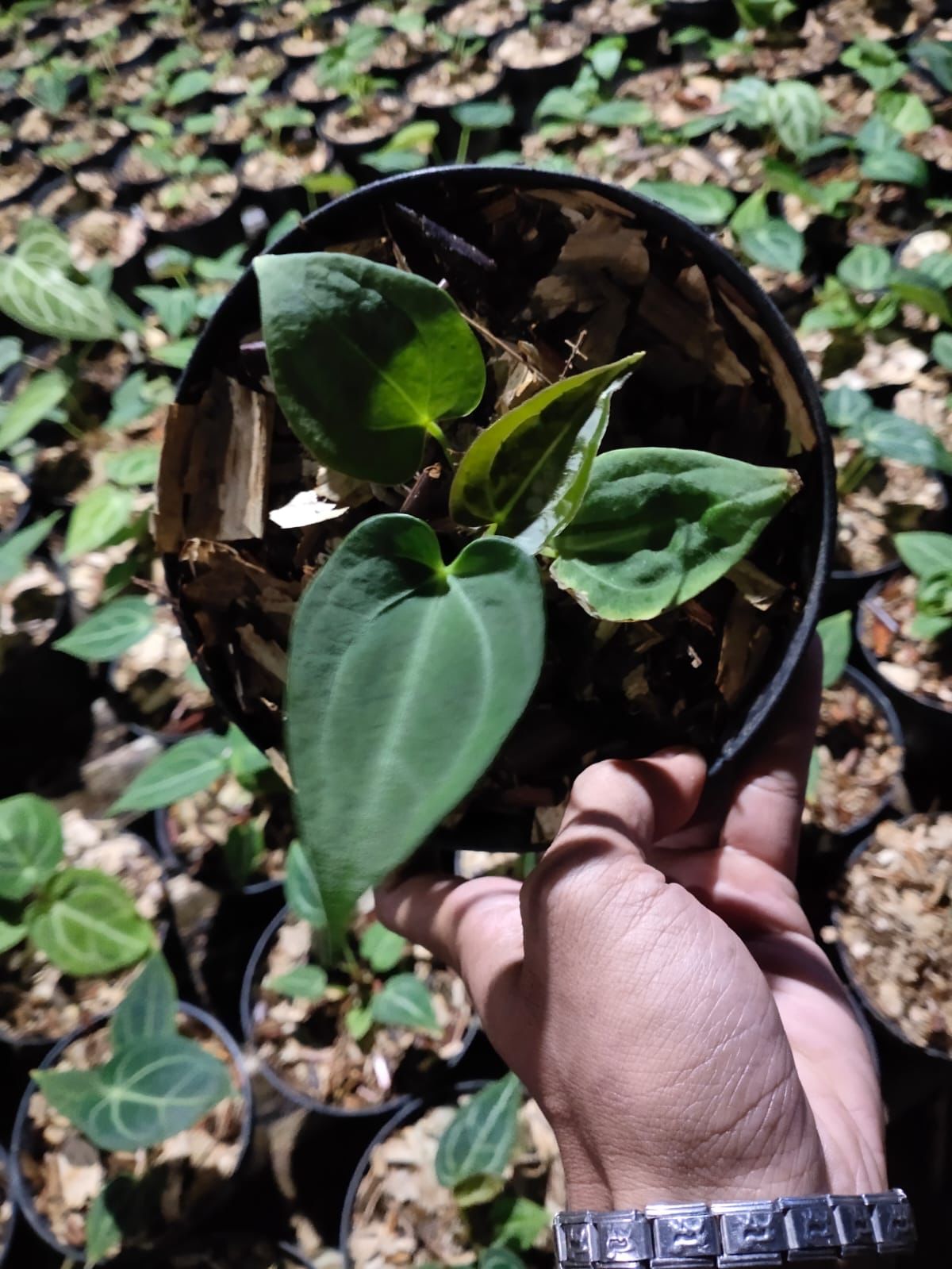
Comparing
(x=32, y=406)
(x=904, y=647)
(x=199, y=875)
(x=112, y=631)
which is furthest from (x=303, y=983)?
(x=32, y=406)

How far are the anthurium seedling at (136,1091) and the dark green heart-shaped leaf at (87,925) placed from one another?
6 cm

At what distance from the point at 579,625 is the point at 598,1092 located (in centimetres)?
31

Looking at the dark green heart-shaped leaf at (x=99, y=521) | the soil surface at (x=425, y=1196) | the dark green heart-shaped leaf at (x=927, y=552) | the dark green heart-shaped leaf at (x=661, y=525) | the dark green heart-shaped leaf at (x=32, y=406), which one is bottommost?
the soil surface at (x=425, y=1196)

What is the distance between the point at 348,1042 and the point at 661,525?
0.74 meters

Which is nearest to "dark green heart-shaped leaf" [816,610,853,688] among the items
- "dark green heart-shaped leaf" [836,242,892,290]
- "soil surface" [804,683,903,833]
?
"soil surface" [804,683,903,833]

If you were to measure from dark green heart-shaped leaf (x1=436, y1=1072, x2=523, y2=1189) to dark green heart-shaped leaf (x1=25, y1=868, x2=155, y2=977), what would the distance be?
376 millimetres

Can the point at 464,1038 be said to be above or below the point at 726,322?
below

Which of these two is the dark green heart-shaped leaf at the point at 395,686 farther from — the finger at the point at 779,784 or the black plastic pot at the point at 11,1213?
the black plastic pot at the point at 11,1213

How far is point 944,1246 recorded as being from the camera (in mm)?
968

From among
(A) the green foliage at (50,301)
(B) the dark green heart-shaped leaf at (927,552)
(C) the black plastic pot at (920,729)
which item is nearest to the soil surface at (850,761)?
(C) the black plastic pot at (920,729)

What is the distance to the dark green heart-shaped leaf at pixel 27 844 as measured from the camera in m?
0.97

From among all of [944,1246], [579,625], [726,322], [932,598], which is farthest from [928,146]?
[944,1246]

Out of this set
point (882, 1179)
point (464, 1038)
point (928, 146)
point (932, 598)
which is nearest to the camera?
point (882, 1179)

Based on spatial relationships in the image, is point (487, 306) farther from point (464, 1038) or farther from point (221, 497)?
point (464, 1038)
